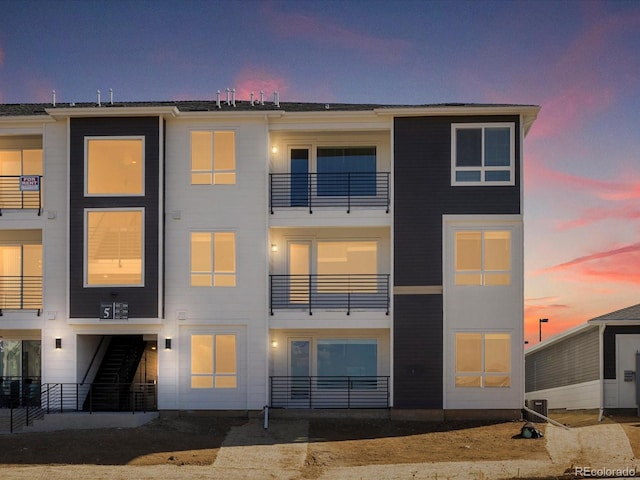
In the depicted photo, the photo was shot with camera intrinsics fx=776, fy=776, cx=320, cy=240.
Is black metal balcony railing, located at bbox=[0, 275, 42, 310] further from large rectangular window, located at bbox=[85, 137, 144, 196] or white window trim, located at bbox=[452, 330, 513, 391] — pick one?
white window trim, located at bbox=[452, 330, 513, 391]

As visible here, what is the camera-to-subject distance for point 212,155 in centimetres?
2378

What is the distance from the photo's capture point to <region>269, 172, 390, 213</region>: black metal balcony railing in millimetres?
24703

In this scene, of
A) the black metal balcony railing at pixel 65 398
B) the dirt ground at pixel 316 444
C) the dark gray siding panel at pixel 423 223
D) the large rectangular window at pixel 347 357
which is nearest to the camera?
the dirt ground at pixel 316 444

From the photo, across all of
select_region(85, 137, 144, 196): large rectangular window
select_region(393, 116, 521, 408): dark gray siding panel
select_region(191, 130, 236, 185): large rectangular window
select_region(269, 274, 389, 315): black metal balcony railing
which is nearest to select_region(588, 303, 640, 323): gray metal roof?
select_region(393, 116, 521, 408): dark gray siding panel

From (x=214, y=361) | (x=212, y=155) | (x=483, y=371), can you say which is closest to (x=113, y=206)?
(x=212, y=155)

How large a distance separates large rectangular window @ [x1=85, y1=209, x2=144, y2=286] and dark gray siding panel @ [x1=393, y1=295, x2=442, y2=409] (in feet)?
25.9

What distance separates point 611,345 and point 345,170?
36.6 feet

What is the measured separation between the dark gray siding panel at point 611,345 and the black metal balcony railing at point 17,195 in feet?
63.5

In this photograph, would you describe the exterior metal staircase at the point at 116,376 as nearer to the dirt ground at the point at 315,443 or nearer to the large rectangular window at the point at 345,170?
the dirt ground at the point at 315,443

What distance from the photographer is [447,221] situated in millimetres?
23250

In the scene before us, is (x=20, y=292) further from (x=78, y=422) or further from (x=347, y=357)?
(x=347, y=357)

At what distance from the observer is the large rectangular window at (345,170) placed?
81.9ft

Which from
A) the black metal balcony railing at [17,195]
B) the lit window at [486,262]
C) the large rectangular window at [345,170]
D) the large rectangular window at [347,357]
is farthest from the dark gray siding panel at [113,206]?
the lit window at [486,262]

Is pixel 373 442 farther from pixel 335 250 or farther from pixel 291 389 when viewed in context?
pixel 335 250
